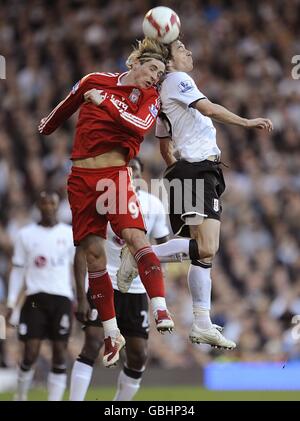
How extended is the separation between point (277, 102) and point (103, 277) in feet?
40.2

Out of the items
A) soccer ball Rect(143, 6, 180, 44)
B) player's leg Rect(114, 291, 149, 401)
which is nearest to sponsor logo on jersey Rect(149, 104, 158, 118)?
soccer ball Rect(143, 6, 180, 44)

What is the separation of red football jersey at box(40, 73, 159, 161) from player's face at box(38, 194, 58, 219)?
147 inches

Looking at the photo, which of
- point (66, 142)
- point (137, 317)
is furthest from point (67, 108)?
point (66, 142)

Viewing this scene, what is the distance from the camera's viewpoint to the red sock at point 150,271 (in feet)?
29.0

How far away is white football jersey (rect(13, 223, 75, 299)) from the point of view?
13.0m

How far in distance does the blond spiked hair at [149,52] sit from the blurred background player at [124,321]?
80.2 inches

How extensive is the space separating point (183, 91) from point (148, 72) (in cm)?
35

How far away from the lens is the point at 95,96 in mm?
8938

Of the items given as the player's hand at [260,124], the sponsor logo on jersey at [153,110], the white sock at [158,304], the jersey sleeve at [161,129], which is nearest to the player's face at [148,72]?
the sponsor logo on jersey at [153,110]

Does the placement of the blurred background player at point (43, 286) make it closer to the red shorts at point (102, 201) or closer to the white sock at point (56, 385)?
the white sock at point (56, 385)

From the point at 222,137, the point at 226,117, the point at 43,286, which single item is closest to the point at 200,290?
the point at 226,117

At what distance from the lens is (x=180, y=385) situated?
1772 cm

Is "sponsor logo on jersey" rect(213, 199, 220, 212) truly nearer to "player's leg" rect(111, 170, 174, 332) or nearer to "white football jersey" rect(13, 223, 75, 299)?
"player's leg" rect(111, 170, 174, 332)

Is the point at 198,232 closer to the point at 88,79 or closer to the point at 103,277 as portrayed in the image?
the point at 103,277
